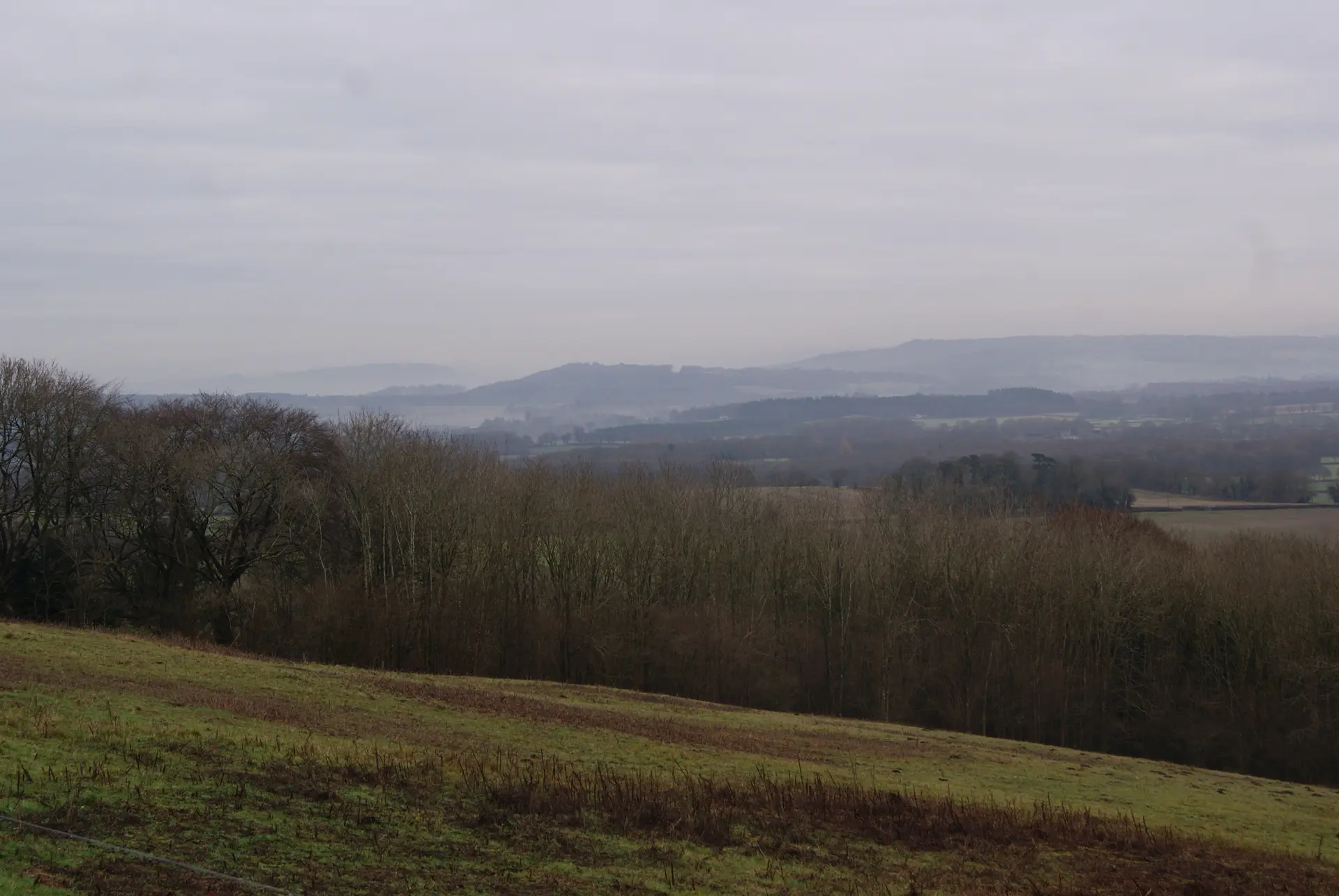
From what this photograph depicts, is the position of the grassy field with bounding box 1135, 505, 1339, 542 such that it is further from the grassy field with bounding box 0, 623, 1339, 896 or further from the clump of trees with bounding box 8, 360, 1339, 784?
the grassy field with bounding box 0, 623, 1339, 896

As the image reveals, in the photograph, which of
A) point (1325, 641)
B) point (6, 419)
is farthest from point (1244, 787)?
point (6, 419)

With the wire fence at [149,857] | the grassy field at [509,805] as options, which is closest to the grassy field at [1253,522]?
the grassy field at [509,805]

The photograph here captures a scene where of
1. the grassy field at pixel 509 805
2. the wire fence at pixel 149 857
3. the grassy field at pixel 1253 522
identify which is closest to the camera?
the wire fence at pixel 149 857

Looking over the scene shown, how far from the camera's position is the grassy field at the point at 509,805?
12.5m

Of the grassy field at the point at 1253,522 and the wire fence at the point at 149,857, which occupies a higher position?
the wire fence at the point at 149,857

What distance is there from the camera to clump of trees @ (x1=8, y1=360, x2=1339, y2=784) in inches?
1935

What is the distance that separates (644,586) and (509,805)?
42.2m

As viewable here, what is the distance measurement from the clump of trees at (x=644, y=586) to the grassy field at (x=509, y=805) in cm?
2148

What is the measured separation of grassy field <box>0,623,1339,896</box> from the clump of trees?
21.5 metres

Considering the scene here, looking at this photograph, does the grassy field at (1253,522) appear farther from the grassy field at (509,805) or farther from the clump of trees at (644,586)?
the grassy field at (509,805)

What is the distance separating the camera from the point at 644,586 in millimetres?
58125

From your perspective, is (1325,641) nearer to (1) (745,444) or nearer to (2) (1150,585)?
(2) (1150,585)

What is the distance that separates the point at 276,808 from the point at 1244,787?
30.0 m

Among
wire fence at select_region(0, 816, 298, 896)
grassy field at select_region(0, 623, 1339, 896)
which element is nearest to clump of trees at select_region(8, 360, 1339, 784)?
grassy field at select_region(0, 623, 1339, 896)
